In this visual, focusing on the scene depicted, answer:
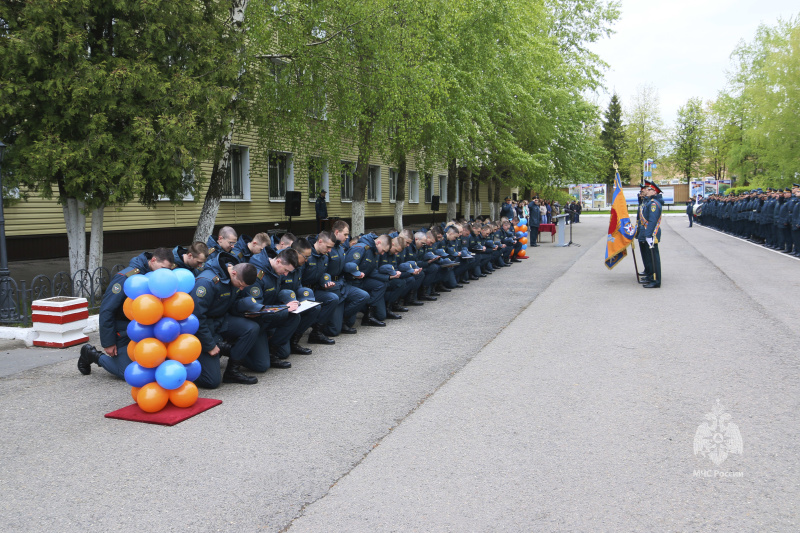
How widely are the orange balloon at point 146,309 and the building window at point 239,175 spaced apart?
1745cm

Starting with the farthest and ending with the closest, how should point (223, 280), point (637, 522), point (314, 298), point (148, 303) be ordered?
point (314, 298)
point (223, 280)
point (148, 303)
point (637, 522)

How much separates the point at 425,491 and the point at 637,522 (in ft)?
3.98

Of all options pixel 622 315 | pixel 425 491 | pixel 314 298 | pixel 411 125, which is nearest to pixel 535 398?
pixel 425 491

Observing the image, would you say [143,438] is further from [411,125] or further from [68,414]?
[411,125]

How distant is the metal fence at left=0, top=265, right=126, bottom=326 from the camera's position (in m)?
8.88

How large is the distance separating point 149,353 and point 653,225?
422 inches

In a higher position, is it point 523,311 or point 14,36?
point 14,36

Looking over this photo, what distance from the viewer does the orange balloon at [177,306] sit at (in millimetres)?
5391

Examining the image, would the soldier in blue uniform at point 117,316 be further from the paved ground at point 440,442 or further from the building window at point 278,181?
the building window at point 278,181

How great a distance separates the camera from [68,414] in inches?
214

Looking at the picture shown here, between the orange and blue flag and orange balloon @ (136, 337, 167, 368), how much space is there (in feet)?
35.6

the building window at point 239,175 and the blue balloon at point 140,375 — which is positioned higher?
the building window at point 239,175

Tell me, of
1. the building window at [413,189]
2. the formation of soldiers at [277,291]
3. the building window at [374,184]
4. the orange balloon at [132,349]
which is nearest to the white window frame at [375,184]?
the building window at [374,184]

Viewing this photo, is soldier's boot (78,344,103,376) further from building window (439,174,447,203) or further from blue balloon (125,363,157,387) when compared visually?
building window (439,174,447,203)
